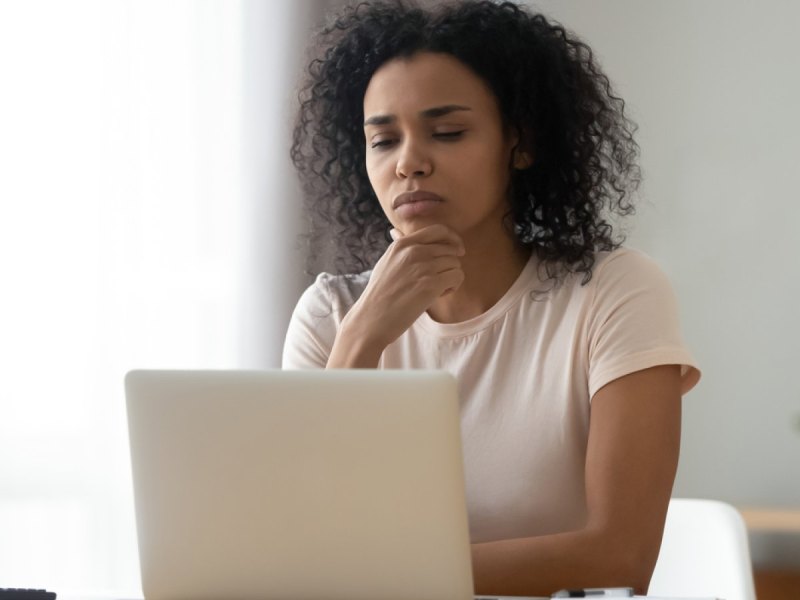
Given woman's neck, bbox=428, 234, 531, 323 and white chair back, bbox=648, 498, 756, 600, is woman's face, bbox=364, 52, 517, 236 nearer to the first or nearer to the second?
woman's neck, bbox=428, 234, 531, 323

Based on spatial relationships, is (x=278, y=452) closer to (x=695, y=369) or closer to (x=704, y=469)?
(x=695, y=369)

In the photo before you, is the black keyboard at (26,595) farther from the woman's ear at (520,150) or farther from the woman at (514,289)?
the woman's ear at (520,150)

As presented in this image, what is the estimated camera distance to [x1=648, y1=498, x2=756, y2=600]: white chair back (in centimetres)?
171

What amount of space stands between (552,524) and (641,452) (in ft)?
0.62

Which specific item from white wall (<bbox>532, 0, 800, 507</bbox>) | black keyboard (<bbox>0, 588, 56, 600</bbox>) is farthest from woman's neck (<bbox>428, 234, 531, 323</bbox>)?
white wall (<bbox>532, 0, 800, 507</bbox>)

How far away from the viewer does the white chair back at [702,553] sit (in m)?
1.71

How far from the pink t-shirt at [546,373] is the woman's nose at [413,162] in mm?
222

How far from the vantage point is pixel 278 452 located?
1.01 meters

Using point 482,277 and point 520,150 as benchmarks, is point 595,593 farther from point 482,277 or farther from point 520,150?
point 520,150

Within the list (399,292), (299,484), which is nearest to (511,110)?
(399,292)

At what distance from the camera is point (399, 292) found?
1.60 m

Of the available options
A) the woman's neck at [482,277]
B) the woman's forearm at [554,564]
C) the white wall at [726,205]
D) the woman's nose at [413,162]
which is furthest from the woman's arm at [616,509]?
the white wall at [726,205]

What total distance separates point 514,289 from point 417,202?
188 mm

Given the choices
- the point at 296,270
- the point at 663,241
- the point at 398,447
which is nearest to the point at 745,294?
the point at 663,241
